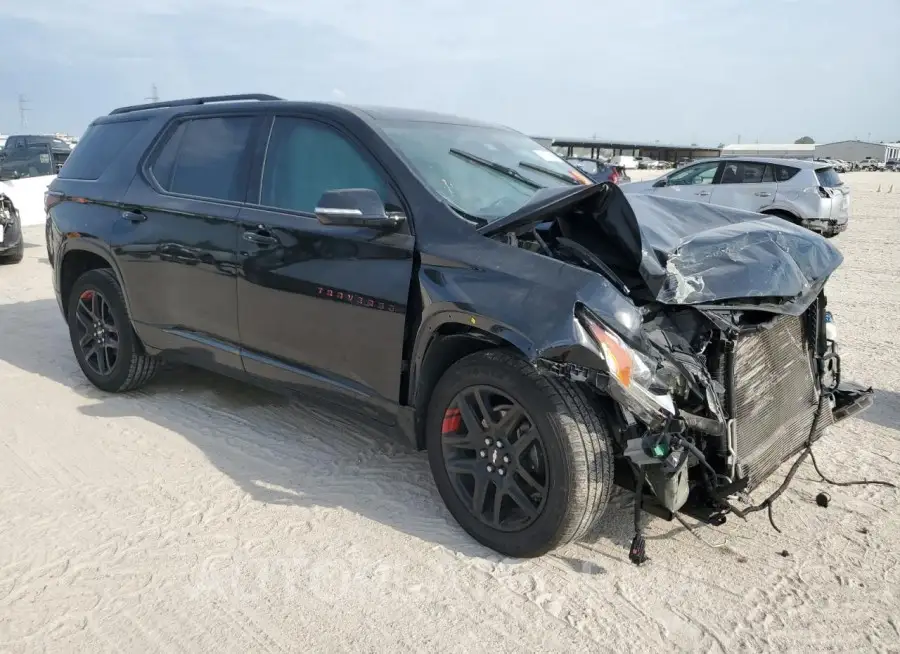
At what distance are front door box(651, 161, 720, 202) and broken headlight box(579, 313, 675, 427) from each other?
416 inches

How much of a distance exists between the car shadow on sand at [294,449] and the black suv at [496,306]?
33 centimetres

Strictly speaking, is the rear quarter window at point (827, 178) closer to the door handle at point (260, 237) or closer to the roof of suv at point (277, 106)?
the roof of suv at point (277, 106)

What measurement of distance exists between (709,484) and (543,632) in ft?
2.88

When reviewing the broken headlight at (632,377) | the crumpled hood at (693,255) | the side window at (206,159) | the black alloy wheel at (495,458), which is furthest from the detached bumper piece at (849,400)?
the side window at (206,159)

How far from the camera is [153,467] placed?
3873mm

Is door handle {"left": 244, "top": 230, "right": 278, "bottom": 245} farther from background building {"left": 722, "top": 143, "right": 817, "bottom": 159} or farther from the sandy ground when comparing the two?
background building {"left": 722, "top": 143, "right": 817, "bottom": 159}

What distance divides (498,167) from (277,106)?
1285 mm

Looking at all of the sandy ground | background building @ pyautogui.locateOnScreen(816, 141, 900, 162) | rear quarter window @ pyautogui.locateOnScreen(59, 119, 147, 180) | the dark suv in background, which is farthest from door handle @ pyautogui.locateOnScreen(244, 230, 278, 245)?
background building @ pyautogui.locateOnScreen(816, 141, 900, 162)

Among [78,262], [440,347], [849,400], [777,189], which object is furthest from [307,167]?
[777,189]

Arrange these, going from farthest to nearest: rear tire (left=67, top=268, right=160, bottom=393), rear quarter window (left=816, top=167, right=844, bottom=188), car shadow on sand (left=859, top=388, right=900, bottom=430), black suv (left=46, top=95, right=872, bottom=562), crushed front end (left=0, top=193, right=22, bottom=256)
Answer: rear quarter window (left=816, top=167, right=844, bottom=188)
crushed front end (left=0, top=193, right=22, bottom=256)
rear tire (left=67, top=268, right=160, bottom=393)
car shadow on sand (left=859, top=388, right=900, bottom=430)
black suv (left=46, top=95, right=872, bottom=562)

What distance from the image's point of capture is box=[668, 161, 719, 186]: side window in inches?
500

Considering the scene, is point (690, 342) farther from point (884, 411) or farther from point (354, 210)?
point (884, 411)

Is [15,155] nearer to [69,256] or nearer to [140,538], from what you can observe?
[69,256]

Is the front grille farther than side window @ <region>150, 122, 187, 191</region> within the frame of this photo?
No
